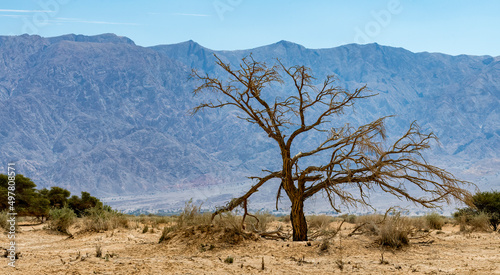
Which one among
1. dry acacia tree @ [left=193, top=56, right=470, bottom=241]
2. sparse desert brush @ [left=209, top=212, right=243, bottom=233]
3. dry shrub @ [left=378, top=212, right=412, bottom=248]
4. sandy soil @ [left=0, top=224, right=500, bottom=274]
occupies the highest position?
dry acacia tree @ [left=193, top=56, right=470, bottom=241]

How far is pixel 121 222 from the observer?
1934 cm

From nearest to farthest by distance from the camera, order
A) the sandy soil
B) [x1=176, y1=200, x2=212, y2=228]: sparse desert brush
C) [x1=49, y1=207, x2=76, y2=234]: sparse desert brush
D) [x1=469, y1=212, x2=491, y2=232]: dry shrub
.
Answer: the sandy soil → [x1=176, y1=200, x2=212, y2=228]: sparse desert brush → [x1=49, y1=207, x2=76, y2=234]: sparse desert brush → [x1=469, y1=212, x2=491, y2=232]: dry shrub

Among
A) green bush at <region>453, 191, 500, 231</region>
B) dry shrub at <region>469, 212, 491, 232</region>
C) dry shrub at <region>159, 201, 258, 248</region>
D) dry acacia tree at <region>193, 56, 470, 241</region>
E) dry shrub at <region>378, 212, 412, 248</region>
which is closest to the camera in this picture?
dry shrub at <region>378, 212, 412, 248</region>

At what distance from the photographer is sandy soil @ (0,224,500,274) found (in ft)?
33.6

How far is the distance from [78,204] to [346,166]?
21772 mm

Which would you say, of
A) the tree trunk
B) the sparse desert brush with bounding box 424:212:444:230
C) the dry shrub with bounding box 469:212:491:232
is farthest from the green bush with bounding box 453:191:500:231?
the tree trunk

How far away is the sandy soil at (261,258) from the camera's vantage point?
1025 centimetres

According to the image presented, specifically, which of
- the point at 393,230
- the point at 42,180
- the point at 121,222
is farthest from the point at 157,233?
the point at 42,180

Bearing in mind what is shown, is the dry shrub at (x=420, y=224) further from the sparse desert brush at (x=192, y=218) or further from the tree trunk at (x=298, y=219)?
the sparse desert brush at (x=192, y=218)

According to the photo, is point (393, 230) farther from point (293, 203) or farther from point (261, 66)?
point (261, 66)

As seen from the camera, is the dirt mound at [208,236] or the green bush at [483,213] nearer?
the dirt mound at [208,236]

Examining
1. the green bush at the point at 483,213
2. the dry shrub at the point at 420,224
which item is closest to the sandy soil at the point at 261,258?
the dry shrub at the point at 420,224

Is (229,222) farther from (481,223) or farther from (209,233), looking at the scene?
(481,223)

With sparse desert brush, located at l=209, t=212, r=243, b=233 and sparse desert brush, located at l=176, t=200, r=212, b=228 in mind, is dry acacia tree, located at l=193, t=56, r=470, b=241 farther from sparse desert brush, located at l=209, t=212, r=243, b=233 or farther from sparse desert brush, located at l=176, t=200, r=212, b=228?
sparse desert brush, located at l=176, t=200, r=212, b=228
